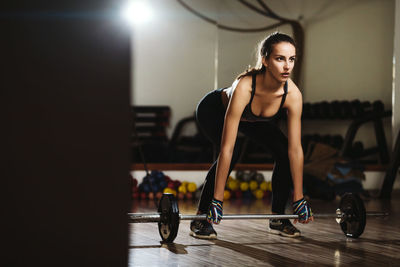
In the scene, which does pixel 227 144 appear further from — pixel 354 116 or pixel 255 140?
pixel 354 116

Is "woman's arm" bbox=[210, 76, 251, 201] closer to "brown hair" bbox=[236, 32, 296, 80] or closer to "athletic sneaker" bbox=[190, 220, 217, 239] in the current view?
"brown hair" bbox=[236, 32, 296, 80]

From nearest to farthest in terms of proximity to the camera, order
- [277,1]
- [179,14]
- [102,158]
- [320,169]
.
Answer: [102,158] → [320,169] → [277,1] → [179,14]

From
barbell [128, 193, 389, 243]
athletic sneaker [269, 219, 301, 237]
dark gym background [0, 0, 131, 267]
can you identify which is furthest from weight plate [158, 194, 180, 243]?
dark gym background [0, 0, 131, 267]

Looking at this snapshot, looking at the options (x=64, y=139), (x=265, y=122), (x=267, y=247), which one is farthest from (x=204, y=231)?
(x=64, y=139)

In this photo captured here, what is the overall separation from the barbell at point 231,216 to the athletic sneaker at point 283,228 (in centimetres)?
18

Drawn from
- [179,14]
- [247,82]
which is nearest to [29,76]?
[247,82]

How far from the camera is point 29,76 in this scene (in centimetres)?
82

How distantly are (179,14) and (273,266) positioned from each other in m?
5.20

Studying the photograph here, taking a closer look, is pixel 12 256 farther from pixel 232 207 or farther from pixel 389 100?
pixel 389 100

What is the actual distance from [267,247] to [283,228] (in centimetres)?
36

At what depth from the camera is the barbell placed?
7.95 ft

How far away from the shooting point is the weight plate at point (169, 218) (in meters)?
2.41

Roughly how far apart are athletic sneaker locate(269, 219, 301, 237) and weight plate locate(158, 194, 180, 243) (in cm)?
63

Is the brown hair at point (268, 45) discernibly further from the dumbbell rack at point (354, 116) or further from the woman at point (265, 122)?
the dumbbell rack at point (354, 116)
